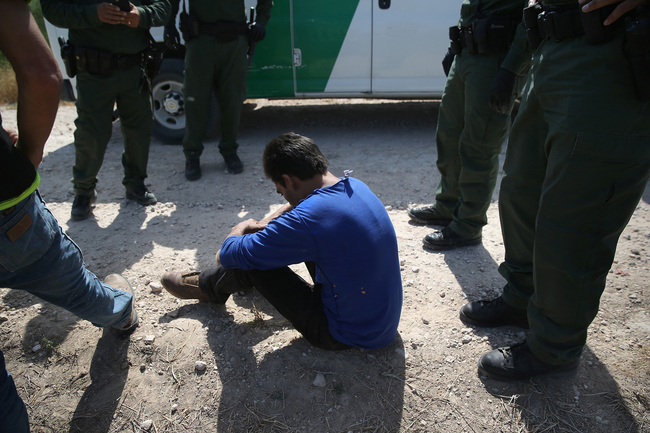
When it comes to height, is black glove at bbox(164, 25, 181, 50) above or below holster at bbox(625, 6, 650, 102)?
above

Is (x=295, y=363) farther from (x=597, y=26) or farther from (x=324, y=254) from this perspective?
(x=597, y=26)

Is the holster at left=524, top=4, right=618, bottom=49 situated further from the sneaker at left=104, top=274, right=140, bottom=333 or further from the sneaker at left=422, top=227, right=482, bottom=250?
the sneaker at left=104, top=274, right=140, bottom=333

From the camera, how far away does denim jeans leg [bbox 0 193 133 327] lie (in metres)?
1.32

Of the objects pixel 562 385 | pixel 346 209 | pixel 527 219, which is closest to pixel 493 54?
pixel 527 219

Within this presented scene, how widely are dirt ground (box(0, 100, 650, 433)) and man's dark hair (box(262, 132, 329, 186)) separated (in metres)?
0.81

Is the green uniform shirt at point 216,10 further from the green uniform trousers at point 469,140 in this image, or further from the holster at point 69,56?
the green uniform trousers at point 469,140

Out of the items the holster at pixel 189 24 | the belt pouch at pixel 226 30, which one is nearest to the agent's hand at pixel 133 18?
the holster at pixel 189 24

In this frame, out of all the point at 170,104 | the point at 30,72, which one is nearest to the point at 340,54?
the point at 170,104

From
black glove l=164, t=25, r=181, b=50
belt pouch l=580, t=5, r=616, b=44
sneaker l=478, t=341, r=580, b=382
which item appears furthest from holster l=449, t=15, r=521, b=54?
black glove l=164, t=25, r=181, b=50

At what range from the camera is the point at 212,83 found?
3.84 metres

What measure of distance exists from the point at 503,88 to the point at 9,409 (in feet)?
7.79

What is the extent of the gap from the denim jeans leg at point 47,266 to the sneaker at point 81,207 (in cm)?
175

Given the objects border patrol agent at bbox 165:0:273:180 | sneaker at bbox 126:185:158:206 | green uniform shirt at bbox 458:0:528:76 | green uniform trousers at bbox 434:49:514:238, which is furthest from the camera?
border patrol agent at bbox 165:0:273:180

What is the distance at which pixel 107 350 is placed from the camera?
6.73ft
